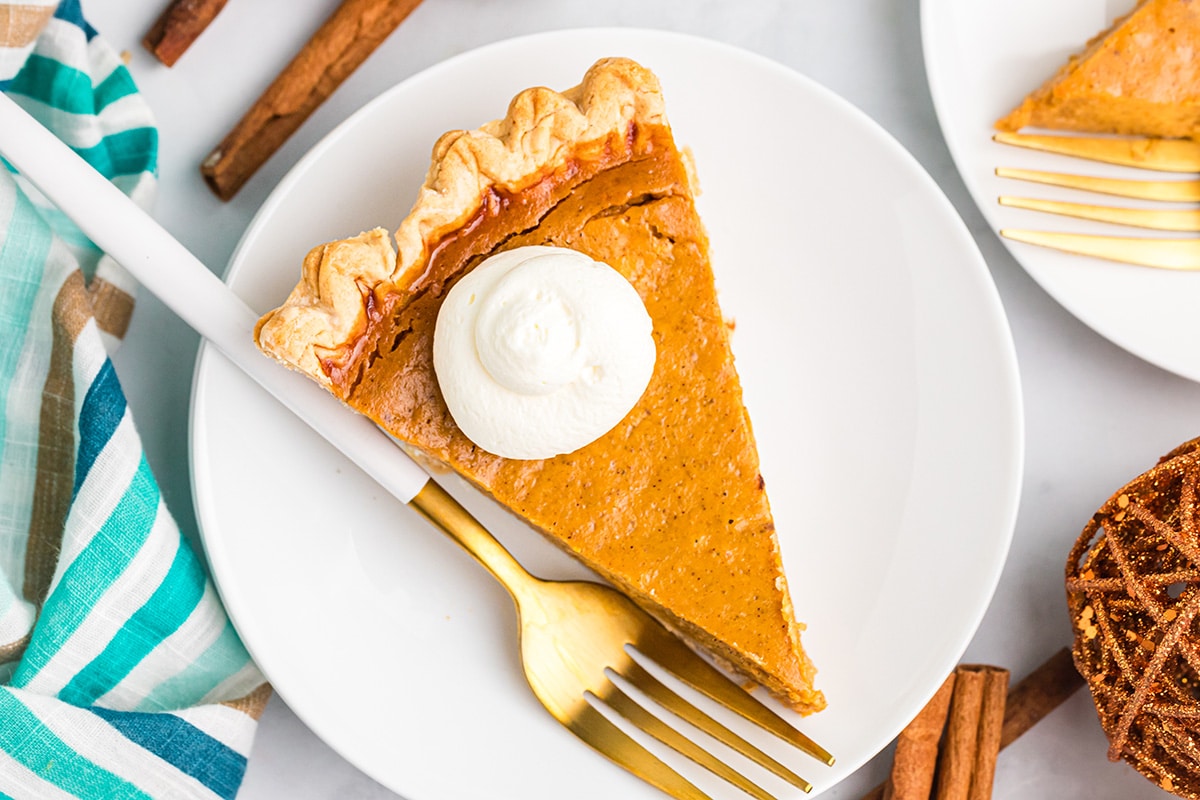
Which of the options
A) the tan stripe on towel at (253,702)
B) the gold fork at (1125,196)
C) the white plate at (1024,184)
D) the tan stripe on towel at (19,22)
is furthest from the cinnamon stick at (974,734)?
the tan stripe on towel at (19,22)

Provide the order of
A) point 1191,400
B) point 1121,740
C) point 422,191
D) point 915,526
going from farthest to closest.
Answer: point 1191,400 < point 915,526 < point 1121,740 < point 422,191

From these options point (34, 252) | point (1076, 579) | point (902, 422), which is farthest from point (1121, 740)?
point (34, 252)

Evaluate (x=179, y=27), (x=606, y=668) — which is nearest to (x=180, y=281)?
(x=179, y=27)

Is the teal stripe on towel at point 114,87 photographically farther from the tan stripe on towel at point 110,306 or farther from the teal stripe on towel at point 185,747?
the teal stripe on towel at point 185,747

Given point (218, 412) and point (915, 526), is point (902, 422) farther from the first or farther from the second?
point (218, 412)

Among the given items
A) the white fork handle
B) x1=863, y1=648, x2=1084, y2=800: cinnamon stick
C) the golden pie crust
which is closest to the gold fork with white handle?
the white fork handle

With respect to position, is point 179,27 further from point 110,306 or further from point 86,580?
point 86,580

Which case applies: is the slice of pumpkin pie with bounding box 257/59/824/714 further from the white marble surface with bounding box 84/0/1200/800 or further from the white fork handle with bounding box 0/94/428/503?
the white marble surface with bounding box 84/0/1200/800
